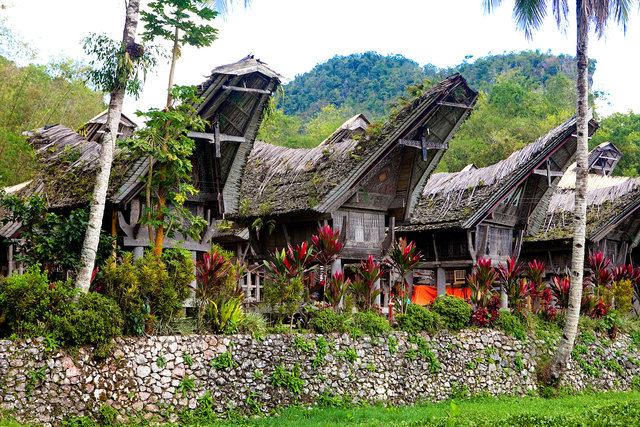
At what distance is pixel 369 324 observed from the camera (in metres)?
13.9

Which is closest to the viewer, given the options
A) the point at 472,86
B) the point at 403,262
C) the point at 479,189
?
the point at 403,262

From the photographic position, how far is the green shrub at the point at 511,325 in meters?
16.2

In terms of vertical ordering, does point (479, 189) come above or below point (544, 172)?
below

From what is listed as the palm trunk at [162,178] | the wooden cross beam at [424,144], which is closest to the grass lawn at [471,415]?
the palm trunk at [162,178]

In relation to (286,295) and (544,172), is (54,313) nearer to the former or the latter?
(286,295)

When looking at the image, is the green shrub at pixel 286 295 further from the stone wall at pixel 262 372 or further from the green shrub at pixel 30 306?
the green shrub at pixel 30 306

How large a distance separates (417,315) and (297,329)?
2997mm

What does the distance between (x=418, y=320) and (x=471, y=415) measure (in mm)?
3431

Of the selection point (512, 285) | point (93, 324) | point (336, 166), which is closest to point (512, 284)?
point (512, 285)

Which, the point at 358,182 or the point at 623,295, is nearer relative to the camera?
the point at 358,182

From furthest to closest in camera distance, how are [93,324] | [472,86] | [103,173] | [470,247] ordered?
1. [472,86]
2. [470,247]
3. [103,173]
4. [93,324]

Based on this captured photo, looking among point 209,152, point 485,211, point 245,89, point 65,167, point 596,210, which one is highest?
point 245,89

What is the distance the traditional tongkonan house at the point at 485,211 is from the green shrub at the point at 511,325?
4.30 meters

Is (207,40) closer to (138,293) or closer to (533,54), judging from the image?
(138,293)
